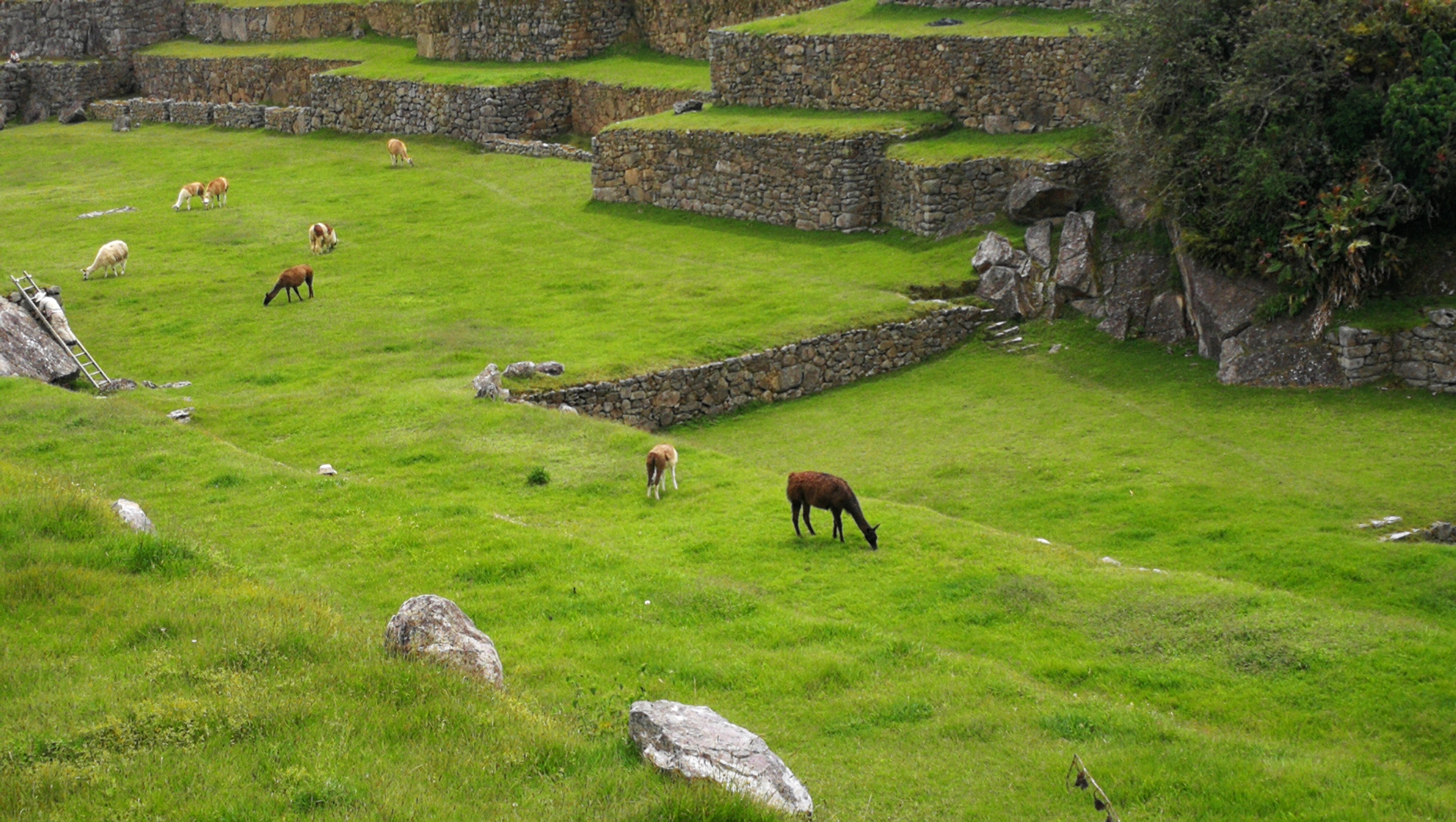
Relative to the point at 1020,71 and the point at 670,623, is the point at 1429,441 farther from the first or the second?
the point at 1020,71

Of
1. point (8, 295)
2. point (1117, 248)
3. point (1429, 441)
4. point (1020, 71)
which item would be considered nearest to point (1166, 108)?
point (1117, 248)

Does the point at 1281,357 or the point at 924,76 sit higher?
the point at 924,76

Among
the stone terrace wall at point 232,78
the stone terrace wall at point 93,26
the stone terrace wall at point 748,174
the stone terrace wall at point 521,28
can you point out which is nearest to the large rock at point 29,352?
the stone terrace wall at point 748,174

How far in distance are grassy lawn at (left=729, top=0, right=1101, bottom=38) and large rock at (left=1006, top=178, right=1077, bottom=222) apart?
4285 mm

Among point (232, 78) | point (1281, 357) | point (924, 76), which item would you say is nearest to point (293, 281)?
point (924, 76)

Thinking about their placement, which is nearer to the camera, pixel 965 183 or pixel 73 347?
pixel 73 347

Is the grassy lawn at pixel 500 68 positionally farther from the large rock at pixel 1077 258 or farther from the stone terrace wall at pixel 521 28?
the large rock at pixel 1077 258

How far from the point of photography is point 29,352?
2580 centimetres

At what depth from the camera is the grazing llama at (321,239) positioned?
36500mm

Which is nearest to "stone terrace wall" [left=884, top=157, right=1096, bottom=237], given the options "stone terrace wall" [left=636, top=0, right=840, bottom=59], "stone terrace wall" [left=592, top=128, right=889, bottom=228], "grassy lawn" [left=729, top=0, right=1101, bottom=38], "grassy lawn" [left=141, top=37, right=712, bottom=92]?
"stone terrace wall" [left=592, top=128, right=889, bottom=228]

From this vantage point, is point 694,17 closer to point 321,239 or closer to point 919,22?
point 919,22

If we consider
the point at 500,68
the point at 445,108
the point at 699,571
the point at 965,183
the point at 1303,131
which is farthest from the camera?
the point at 500,68

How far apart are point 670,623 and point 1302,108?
17.3 m

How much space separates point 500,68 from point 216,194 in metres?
14.1
